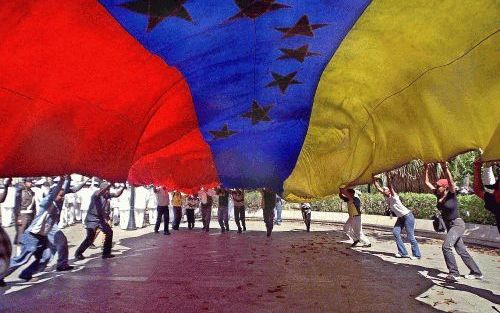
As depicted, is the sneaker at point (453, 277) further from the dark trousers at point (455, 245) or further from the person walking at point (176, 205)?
the person walking at point (176, 205)

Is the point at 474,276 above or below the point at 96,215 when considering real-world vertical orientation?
below

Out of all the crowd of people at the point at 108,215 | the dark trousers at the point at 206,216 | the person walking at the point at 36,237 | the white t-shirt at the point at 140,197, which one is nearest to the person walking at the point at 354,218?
the crowd of people at the point at 108,215

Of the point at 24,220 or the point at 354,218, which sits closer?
the point at 24,220

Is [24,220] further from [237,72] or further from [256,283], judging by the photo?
[237,72]

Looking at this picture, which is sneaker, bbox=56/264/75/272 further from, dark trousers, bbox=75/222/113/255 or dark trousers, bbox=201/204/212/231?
dark trousers, bbox=201/204/212/231

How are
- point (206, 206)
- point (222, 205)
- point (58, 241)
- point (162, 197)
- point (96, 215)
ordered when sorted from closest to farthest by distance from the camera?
point (58, 241) < point (96, 215) < point (162, 197) < point (222, 205) < point (206, 206)

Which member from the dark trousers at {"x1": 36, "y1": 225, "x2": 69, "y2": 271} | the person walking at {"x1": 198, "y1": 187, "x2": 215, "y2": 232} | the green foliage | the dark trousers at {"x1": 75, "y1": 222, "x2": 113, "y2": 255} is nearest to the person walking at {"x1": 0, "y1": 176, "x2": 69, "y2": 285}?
the dark trousers at {"x1": 36, "y1": 225, "x2": 69, "y2": 271}

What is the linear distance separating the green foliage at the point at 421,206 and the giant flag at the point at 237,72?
43.2ft

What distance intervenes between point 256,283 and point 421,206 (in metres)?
15.8

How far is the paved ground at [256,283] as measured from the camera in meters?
6.11

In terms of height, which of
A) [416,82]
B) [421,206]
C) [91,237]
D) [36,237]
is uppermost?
[416,82]

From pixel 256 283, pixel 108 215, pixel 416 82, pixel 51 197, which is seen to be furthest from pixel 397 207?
pixel 51 197

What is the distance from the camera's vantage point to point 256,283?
773cm

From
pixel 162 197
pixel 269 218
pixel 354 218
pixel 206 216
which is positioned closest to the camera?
pixel 354 218
